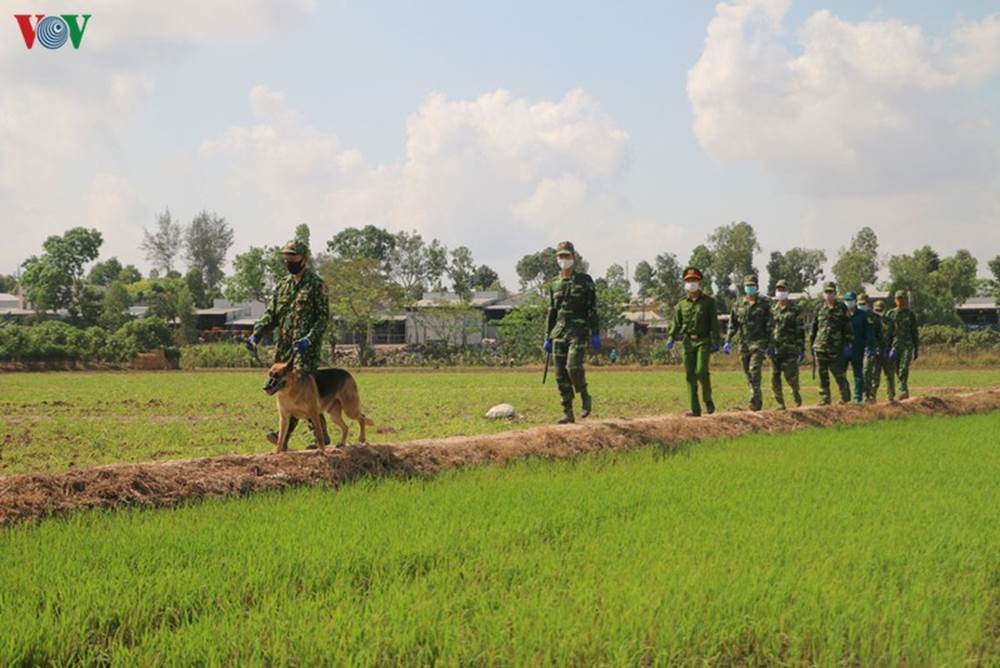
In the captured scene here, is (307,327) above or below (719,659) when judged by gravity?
above

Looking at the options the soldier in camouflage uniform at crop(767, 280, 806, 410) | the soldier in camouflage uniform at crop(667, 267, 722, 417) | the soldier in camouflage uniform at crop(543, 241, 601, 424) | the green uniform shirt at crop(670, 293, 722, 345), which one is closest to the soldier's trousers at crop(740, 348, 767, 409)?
the soldier in camouflage uniform at crop(767, 280, 806, 410)

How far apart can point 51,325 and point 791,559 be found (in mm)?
42296

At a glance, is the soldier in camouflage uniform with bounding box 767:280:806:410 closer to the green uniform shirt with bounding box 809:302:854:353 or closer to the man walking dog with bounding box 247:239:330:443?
the green uniform shirt with bounding box 809:302:854:353

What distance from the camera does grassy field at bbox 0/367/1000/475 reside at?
10.9m

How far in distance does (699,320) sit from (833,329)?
3998 mm

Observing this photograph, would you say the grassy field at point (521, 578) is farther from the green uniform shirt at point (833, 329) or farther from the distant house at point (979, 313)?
the distant house at point (979, 313)

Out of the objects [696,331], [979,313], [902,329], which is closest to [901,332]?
[902,329]

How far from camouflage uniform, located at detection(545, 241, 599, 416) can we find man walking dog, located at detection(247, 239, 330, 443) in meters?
3.47

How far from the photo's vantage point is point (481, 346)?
4697cm

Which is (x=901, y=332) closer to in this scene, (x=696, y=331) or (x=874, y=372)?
(x=874, y=372)

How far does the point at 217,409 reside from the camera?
17.6m

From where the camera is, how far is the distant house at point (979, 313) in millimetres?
60594

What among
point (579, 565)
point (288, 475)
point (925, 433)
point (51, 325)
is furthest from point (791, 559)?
point (51, 325)

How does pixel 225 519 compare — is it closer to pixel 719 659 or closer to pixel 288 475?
pixel 288 475
